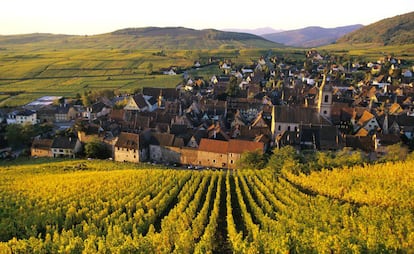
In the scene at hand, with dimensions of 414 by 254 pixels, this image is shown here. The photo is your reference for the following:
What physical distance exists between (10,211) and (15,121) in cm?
5859

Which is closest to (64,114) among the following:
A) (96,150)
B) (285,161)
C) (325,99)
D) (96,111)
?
(96,111)

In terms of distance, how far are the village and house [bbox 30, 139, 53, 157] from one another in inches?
1.9

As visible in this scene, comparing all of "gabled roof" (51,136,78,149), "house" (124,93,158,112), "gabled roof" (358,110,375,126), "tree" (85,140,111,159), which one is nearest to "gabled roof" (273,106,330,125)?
"gabled roof" (358,110,375,126)

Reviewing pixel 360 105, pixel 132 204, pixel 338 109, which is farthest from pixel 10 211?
pixel 360 105

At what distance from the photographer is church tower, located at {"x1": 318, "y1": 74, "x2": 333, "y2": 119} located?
66.4 m

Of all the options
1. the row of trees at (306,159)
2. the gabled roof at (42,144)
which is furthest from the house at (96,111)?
the row of trees at (306,159)

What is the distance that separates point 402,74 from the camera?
129m

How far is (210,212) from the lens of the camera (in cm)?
3244

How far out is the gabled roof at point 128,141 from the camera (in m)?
58.6

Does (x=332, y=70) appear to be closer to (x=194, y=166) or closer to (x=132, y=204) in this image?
(x=194, y=166)

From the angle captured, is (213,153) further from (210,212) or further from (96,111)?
(96,111)

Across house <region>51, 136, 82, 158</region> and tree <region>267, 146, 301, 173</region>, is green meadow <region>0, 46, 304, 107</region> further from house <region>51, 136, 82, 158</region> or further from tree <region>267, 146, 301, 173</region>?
tree <region>267, 146, 301, 173</region>

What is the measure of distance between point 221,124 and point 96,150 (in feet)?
75.5

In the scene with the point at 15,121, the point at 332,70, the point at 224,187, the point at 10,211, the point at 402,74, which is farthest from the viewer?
the point at 332,70
